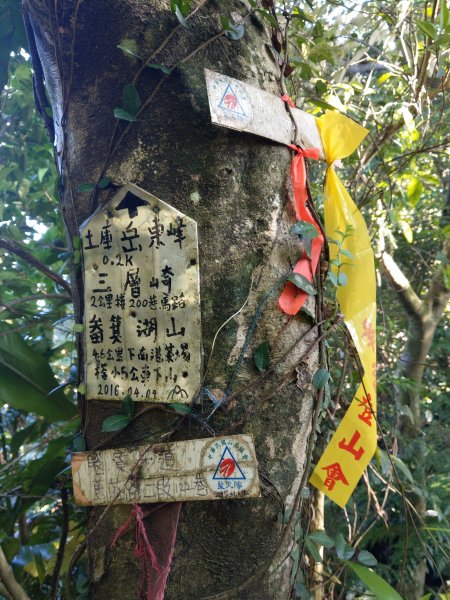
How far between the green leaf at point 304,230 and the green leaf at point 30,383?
79 cm

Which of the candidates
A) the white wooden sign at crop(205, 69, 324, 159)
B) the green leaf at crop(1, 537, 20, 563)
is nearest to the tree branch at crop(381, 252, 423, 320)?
the white wooden sign at crop(205, 69, 324, 159)

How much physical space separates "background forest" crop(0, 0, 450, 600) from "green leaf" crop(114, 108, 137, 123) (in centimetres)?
11

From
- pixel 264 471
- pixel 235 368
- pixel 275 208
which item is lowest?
pixel 264 471

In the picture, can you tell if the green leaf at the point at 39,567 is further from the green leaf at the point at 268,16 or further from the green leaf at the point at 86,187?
the green leaf at the point at 268,16

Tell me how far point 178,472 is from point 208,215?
0.39 m

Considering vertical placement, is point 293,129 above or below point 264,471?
above

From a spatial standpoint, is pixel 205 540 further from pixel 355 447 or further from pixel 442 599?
pixel 442 599

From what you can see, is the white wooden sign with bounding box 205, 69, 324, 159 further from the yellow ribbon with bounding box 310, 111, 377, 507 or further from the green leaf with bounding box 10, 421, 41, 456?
the green leaf with bounding box 10, 421, 41, 456

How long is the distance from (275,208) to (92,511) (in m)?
0.57

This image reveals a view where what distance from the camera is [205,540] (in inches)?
28.9

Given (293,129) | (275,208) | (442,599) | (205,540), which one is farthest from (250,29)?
(442,599)

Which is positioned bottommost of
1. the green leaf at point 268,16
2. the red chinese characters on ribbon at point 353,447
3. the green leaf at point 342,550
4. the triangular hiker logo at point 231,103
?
the green leaf at point 342,550

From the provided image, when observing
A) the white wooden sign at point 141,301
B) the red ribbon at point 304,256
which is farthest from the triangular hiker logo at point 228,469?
the red ribbon at point 304,256

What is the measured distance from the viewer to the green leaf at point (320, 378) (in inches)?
31.9
